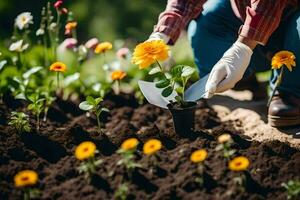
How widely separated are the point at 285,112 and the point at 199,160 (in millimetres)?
991

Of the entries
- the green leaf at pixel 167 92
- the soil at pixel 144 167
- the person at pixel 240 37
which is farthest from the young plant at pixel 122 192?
the person at pixel 240 37

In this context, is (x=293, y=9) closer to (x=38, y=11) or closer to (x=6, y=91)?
(x=6, y=91)

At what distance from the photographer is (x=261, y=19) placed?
2.72 meters

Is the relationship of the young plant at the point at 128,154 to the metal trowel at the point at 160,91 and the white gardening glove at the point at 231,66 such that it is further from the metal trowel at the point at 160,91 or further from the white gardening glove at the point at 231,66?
the white gardening glove at the point at 231,66

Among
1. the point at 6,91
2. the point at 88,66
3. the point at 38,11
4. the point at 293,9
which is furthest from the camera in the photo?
the point at 38,11

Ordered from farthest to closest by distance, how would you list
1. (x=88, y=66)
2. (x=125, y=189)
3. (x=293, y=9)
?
(x=88, y=66) < (x=293, y=9) < (x=125, y=189)

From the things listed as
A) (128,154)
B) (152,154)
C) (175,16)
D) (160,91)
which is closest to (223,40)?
(175,16)

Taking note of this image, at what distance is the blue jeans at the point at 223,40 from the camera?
124 inches

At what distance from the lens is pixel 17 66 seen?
357 cm

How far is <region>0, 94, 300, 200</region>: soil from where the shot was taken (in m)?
2.29

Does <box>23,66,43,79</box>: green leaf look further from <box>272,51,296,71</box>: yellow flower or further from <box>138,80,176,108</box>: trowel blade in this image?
<box>272,51,296,71</box>: yellow flower

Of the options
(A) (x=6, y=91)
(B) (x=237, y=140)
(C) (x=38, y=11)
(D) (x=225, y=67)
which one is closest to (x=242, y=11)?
(D) (x=225, y=67)

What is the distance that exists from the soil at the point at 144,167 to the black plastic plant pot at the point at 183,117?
0.12 feet

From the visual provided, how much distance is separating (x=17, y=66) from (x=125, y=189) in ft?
5.26
